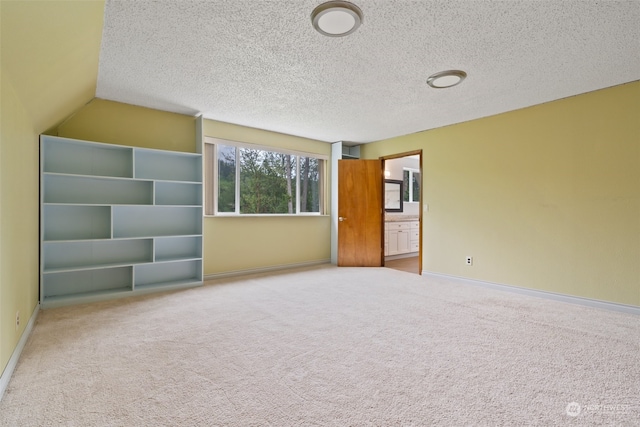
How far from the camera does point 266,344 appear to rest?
2.41m

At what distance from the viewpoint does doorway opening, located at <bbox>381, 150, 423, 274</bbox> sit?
6.68 m

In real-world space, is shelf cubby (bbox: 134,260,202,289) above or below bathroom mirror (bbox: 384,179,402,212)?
below

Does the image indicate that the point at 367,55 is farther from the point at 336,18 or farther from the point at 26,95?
the point at 26,95

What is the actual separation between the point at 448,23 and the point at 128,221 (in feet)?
13.3

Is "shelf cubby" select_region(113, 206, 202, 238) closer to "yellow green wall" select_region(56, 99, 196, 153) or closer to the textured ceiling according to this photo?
"yellow green wall" select_region(56, 99, 196, 153)

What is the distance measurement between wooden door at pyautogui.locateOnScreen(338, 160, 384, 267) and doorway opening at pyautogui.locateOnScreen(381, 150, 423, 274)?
1.49 ft

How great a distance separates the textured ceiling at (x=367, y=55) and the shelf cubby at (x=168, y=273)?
2142mm

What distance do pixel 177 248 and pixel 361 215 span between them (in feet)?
10.8

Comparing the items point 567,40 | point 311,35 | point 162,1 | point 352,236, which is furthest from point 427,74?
point 352,236

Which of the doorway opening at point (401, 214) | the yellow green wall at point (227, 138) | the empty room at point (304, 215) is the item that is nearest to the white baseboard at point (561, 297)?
the empty room at point (304, 215)

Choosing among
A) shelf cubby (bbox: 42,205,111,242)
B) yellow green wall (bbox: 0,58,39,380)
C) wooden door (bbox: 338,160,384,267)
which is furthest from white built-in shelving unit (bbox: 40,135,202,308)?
wooden door (bbox: 338,160,384,267)

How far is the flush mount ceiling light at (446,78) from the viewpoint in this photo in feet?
9.59

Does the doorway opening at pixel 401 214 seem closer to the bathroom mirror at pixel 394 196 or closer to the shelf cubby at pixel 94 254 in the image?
the bathroom mirror at pixel 394 196
